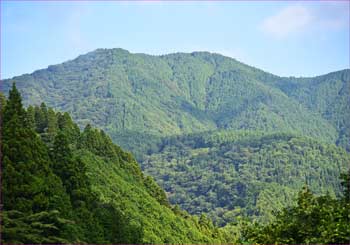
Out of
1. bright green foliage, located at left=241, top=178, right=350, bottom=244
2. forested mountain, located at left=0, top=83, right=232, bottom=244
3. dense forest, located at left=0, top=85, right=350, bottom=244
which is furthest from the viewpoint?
forested mountain, located at left=0, top=83, right=232, bottom=244

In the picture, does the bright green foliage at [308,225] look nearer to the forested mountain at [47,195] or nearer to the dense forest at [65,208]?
the dense forest at [65,208]

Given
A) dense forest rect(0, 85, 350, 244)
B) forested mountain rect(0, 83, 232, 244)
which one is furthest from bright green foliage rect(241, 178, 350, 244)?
forested mountain rect(0, 83, 232, 244)

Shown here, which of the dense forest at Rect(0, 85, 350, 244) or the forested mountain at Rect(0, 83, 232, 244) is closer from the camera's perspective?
the dense forest at Rect(0, 85, 350, 244)

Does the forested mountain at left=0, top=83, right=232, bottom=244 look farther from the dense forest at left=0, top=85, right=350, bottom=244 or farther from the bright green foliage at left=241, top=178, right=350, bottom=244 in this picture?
the bright green foliage at left=241, top=178, right=350, bottom=244

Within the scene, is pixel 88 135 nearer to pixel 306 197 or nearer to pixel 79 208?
pixel 79 208

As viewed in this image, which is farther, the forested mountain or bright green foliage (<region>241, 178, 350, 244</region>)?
the forested mountain

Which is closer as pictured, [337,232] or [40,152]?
[337,232]

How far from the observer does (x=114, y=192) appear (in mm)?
43625

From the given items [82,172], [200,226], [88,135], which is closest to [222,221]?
[200,226]

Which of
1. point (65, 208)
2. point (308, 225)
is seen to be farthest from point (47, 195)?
point (308, 225)

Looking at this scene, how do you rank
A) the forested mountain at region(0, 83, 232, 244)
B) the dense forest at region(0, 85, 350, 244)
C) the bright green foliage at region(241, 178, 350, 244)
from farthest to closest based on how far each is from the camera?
the forested mountain at region(0, 83, 232, 244), the dense forest at region(0, 85, 350, 244), the bright green foliage at region(241, 178, 350, 244)

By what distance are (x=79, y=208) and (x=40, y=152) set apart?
9.20 ft

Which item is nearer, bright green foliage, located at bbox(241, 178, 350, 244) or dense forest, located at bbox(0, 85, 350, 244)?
bright green foliage, located at bbox(241, 178, 350, 244)

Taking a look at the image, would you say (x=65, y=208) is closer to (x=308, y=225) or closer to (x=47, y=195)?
(x=47, y=195)
